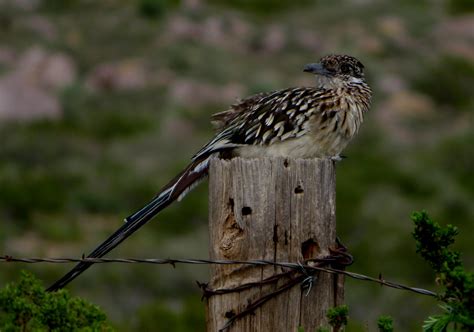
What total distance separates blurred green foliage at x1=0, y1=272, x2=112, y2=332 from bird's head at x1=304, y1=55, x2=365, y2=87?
2.51 meters

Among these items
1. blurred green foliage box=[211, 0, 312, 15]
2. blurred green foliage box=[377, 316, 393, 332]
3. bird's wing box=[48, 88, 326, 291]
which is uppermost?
blurred green foliage box=[211, 0, 312, 15]

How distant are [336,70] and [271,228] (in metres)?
2.82

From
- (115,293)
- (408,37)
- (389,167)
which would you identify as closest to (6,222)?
(115,293)

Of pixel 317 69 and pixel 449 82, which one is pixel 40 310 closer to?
pixel 317 69

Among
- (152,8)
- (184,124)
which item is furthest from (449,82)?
(152,8)

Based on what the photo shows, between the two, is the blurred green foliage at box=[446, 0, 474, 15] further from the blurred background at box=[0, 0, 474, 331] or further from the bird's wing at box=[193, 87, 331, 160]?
the bird's wing at box=[193, 87, 331, 160]

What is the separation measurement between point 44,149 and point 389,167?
6.70m

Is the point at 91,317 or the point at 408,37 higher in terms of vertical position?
the point at 408,37

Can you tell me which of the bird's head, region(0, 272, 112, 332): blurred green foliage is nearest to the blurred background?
the bird's head

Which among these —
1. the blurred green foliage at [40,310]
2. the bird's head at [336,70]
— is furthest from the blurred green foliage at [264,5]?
the blurred green foliage at [40,310]

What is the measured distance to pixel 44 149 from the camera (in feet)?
73.9

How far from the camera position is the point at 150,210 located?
6309 mm

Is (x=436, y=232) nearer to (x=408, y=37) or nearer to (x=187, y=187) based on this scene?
(x=187, y=187)

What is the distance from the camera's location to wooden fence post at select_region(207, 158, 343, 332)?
5227 mm
